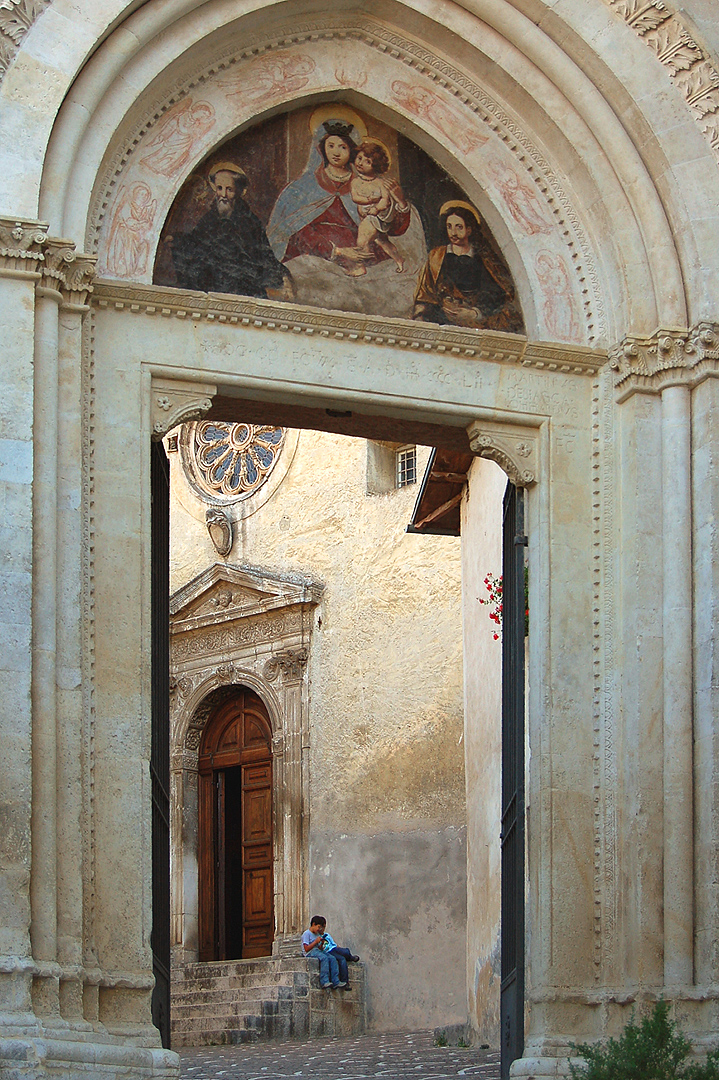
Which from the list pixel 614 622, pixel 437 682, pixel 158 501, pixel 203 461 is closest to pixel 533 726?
pixel 614 622

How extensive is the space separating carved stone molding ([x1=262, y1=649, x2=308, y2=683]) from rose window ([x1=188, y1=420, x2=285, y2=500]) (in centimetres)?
201

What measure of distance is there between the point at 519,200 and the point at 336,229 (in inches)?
42.6

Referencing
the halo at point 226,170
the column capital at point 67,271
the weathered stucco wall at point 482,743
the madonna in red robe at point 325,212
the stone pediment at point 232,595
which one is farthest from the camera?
the stone pediment at point 232,595

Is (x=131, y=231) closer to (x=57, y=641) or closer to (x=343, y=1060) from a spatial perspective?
(x=57, y=641)

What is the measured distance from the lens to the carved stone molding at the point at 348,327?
1018 cm

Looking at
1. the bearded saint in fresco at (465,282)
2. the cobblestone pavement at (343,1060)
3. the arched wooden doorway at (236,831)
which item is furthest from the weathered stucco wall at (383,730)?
the bearded saint in fresco at (465,282)

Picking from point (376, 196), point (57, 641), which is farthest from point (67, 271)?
point (376, 196)

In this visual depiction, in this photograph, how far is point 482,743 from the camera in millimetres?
16219

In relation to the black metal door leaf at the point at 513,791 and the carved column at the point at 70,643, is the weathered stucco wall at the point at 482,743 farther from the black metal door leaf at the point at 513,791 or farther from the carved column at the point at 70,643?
the carved column at the point at 70,643

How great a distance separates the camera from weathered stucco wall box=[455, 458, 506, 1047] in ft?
50.1

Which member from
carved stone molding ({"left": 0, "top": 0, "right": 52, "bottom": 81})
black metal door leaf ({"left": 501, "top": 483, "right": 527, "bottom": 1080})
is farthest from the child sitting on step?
carved stone molding ({"left": 0, "top": 0, "right": 52, "bottom": 81})

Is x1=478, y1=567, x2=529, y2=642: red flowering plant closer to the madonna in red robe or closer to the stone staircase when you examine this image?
the madonna in red robe

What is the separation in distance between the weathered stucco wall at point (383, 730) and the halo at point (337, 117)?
850 centimetres

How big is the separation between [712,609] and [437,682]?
8.94 meters
